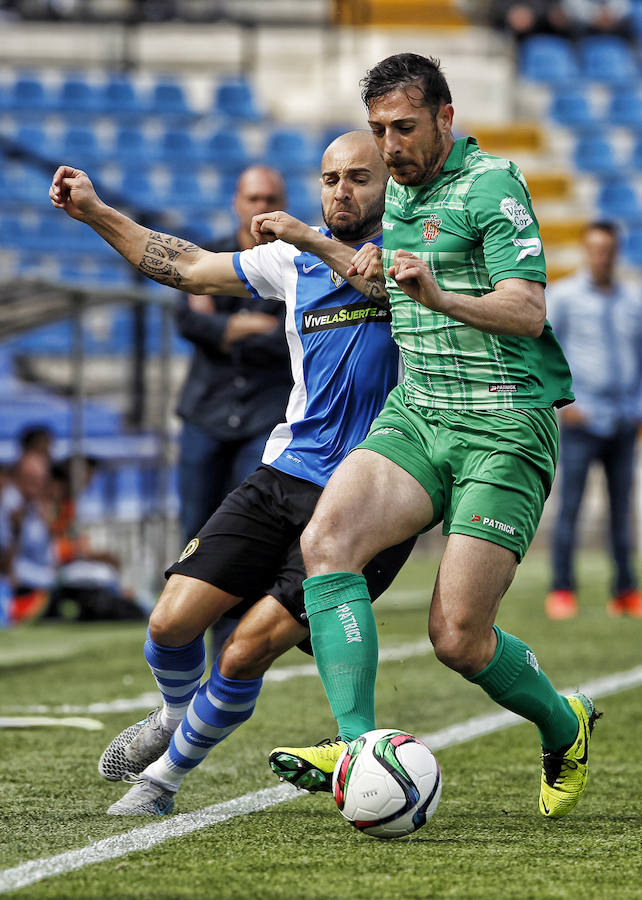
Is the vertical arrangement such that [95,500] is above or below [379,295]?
below

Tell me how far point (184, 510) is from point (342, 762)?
3.63 metres

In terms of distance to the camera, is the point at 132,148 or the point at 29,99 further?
the point at 29,99

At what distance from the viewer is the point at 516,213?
12.7ft

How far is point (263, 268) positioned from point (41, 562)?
20.9 feet

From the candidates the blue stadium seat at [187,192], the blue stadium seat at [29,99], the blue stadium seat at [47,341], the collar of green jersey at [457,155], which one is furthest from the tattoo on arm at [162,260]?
the blue stadium seat at [29,99]

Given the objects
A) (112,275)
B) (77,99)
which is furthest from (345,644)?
(77,99)

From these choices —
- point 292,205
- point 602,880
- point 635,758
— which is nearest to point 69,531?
point 635,758

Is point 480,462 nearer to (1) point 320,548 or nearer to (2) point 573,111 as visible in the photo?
(1) point 320,548

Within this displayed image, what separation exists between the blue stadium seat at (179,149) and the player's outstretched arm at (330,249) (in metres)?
16.3

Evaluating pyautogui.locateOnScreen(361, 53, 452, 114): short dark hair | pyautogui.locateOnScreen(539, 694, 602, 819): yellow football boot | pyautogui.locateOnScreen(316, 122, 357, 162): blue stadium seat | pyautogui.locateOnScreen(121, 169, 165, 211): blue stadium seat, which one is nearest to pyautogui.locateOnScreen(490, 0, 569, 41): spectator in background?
pyautogui.locateOnScreen(316, 122, 357, 162): blue stadium seat

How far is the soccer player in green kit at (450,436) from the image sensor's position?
3828mm

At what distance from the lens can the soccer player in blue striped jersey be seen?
419 centimetres

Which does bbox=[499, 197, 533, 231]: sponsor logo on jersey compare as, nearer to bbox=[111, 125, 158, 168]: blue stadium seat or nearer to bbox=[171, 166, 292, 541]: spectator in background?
bbox=[171, 166, 292, 541]: spectator in background

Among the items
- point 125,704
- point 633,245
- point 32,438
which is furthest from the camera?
point 633,245
